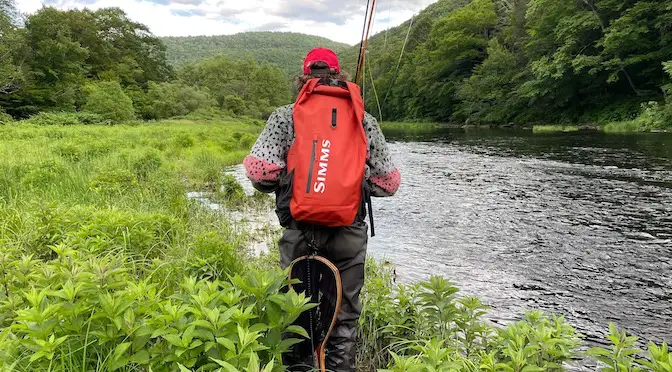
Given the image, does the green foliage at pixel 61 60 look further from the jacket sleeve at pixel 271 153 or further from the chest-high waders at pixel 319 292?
the chest-high waders at pixel 319 292

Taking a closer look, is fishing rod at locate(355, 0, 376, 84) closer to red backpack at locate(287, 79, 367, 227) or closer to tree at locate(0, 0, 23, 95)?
red backpack at locate(287, 79, 367, 227)

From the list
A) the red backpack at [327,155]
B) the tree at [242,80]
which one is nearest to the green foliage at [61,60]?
the tree at [242,80]

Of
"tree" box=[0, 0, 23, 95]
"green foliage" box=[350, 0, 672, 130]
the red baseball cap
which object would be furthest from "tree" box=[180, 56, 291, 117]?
the red baseball cap

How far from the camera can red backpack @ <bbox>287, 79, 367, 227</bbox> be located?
7.90 ft

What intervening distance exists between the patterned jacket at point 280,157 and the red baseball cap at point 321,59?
0.96 ft

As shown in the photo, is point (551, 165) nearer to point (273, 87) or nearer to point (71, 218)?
point (71, 218)

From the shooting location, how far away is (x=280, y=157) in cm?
267

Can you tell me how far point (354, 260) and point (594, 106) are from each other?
3634 centimetres

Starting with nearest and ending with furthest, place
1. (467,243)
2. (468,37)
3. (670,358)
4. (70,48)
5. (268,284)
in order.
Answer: (670,358), (268,284), (467,243), (70,48), (468,37)

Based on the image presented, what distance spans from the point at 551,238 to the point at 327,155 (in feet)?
19.9

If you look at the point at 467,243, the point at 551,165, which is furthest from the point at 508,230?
the point at 551,165

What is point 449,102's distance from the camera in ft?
178

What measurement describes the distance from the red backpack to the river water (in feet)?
9.52

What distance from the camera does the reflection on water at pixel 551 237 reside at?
16.0ft
